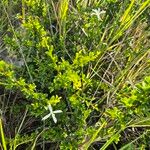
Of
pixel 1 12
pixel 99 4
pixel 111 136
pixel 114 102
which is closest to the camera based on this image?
pixel 111 136

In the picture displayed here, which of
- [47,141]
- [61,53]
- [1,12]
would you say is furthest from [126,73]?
[1,12]

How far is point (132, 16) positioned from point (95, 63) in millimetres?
197

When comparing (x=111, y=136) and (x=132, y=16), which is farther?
(x=132, y=16)

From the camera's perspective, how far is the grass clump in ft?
3.45

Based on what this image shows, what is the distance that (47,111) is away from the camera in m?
1.07

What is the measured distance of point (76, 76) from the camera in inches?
40.2

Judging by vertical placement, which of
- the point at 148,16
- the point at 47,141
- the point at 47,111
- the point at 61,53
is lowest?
the point at 47,141

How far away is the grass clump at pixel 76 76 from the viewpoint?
1.05 meters

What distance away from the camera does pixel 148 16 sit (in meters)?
1.26

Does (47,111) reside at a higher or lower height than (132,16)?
lower

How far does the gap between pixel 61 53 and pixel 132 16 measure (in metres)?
0.26

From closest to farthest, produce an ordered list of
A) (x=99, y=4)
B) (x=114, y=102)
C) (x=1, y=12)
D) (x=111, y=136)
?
1. (x=111, y=136)
2. (x=114, y=102)
3. (x=99, y=4)
4. (x=1, y=12)

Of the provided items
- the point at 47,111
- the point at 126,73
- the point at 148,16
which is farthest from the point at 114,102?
the point at 148,16

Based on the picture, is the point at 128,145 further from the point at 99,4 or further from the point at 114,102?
the point at 99,4
